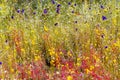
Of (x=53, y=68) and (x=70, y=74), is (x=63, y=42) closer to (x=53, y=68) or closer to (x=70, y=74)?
(x=53, y=68)

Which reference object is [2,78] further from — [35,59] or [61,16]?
[61,16]

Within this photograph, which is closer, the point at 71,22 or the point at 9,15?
the point at 71,22

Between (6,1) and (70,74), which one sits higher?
(6,1)

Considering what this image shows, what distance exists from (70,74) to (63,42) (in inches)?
33.7

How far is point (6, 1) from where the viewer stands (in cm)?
627

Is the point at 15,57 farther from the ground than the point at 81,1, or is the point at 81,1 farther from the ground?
the point at 81,1

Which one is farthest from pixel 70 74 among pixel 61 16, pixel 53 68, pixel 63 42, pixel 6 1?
pixel 6 1

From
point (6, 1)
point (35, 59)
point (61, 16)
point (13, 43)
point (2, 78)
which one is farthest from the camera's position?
point (6, 1)

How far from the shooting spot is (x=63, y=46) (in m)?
4.29

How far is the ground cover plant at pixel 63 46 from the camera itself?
3576mm

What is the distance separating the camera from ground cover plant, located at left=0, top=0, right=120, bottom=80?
3.58 m

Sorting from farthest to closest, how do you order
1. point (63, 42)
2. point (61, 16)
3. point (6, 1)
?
point (6, 1) < point (61, 16) < point (63, 42)

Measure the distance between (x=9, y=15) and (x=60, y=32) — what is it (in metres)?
1.59

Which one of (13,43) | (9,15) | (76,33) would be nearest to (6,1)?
(9,15)
